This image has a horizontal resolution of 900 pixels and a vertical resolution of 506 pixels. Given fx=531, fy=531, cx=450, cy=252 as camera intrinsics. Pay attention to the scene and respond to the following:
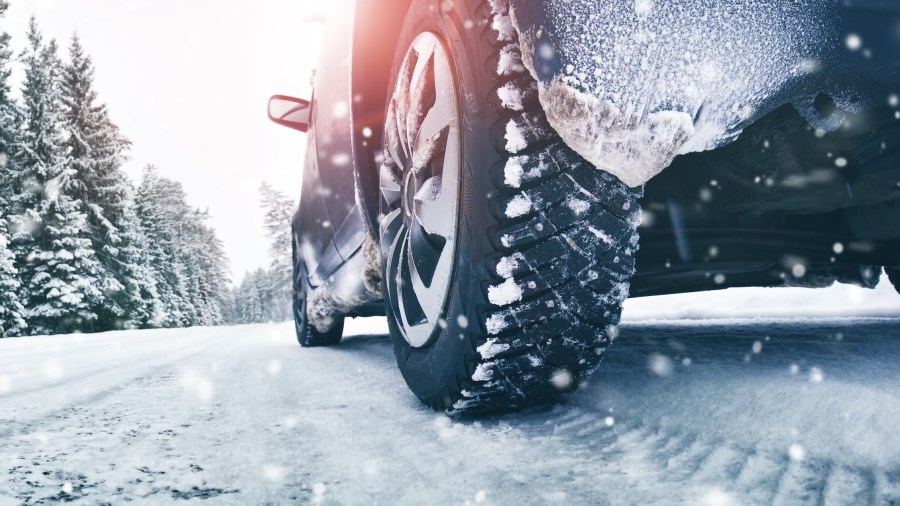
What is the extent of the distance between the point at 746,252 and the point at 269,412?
157cm

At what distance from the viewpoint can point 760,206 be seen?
1462 mm

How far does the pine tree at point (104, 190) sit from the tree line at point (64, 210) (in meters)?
0.04

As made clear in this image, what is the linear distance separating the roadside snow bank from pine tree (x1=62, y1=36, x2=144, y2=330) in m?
23.1

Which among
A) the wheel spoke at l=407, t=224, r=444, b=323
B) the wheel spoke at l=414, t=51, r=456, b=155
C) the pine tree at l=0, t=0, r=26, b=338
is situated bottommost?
the wheel spoke at l=407, t=224, r=444, b=323

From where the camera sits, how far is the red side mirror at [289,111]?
10.6 feet

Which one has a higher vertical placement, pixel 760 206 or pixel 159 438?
pixel 760 206

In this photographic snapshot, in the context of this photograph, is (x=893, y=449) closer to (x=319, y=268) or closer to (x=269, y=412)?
(x=269, y=412)

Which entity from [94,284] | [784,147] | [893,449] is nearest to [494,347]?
[893,449]

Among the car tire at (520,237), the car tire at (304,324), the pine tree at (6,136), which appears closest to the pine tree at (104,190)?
the pine tree at (6,136)

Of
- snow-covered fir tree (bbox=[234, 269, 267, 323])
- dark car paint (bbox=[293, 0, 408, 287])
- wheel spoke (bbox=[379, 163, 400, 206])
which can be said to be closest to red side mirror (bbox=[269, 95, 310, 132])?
dark car paint (bbox=[293, 0, 408, 287])

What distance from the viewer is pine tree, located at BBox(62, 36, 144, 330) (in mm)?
21484

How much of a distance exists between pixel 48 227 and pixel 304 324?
2015 cm

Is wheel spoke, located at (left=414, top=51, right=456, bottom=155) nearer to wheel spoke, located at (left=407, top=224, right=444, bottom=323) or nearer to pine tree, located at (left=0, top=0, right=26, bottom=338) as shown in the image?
wheel spoke, located at (left=407, top=224, right=444, bottom=323)

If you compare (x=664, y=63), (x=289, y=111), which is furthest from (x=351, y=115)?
(x=289, y=111)
